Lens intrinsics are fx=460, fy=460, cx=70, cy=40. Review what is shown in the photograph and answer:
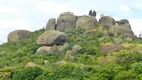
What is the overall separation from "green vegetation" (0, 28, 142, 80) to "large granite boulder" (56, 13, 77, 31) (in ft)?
7.26

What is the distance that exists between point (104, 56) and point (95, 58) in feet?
4.03

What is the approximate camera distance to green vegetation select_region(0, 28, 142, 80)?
131 ft

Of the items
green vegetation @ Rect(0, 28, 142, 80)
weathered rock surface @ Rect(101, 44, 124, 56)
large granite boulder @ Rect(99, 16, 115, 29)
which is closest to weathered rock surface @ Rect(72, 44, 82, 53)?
green vegetation @ Rect(0, 28, 142, 80)

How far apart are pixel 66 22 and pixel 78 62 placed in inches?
450

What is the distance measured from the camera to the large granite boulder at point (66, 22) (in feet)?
187

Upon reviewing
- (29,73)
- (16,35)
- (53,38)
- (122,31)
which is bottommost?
(29,73)

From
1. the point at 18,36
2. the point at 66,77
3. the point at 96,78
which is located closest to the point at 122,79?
the point at 96,78

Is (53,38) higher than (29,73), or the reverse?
(53,38)

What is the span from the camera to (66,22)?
188 feet

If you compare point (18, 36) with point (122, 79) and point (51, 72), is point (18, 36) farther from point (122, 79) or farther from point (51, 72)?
point (122, 79)

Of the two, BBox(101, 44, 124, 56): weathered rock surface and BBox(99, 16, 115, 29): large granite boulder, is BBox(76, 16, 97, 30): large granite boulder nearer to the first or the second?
BBox(99, 16, 115, 29): large granite boulder

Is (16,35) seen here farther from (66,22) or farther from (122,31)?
(122,31)

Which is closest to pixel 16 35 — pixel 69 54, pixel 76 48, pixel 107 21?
pixel 107 21

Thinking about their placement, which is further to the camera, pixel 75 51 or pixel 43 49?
pixel 43 49
